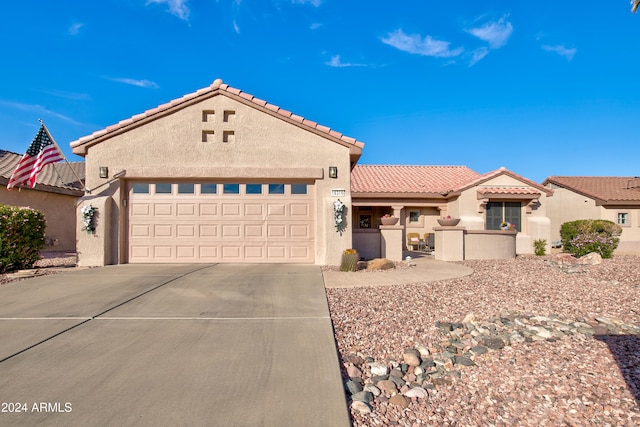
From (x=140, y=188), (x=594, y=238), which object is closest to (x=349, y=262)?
(x=140, y=188)

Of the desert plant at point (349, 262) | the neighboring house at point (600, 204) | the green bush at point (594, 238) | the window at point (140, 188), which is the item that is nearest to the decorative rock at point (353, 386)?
the desert plant at point (349, 262)

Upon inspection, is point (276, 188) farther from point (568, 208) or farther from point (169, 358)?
point (568, 208)

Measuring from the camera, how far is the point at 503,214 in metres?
15.8

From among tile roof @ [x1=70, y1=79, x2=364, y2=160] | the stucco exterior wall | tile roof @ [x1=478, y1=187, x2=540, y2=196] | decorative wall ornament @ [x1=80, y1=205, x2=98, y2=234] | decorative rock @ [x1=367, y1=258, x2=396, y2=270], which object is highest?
tile roof @ [x1=70, y1=79, x2=364, y2=160]

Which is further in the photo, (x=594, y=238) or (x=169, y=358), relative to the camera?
(x=594, y=238)

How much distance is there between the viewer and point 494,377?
120 inches

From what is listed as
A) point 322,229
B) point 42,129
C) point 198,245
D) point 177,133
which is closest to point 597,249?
point 322,229

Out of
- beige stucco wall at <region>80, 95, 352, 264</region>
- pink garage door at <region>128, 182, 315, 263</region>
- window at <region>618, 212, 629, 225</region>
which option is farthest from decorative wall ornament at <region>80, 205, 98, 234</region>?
window at <region>618, 212, 629, 225</region>

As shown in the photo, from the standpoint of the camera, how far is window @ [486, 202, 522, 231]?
15.8 meters

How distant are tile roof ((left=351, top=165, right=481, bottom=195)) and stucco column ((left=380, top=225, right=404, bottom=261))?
6.14 meters

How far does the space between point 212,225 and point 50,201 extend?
362 inches

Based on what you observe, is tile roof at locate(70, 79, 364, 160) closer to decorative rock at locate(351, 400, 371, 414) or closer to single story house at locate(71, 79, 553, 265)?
single story house at locate(71, 79, 553, 265)

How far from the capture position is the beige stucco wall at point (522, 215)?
15.4 metres

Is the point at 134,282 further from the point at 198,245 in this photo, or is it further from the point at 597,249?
the point at 597,249
